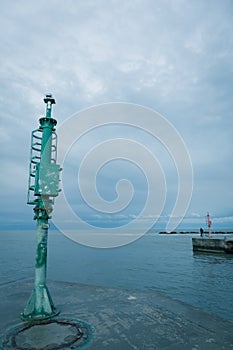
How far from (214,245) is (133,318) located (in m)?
36.1

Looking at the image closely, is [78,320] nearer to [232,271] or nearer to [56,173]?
[56,173]

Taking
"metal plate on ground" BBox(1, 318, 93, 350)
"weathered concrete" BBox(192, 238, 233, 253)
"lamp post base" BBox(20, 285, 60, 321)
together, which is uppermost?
"lamp post base" BBox(20, 285, 60, 321)

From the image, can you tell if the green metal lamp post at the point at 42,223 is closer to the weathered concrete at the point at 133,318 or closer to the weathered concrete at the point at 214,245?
the weathered concrete at the point at 133,318

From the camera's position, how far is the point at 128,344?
19.1 ft

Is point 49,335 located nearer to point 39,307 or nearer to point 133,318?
point 39,307

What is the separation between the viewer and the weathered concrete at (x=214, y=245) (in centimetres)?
3741

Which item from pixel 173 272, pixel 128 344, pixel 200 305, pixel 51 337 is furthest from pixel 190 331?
pixel 173 272

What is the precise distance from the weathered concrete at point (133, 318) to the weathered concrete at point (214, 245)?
3144 centimetres

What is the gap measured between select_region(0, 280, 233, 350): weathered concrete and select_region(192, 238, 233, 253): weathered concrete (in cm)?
3144

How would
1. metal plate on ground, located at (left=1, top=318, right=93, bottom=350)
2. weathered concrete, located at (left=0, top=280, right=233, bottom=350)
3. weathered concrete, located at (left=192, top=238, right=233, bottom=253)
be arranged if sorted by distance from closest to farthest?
metal plate on ground, located at (left=1, top=318, right=93, bottom=350)
weathered concrete, located at (left=0, top=280, right=233, bottom=350)
weathered concrete, located at (left=192, top=238, right=233, bottom=253)

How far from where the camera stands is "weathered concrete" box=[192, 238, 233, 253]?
1473 inches

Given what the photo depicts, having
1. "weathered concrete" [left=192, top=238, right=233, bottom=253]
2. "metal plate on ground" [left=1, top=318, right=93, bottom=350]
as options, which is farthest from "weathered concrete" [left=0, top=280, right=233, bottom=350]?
"weathered concrete" [left=192, top=238, right=233, bottom=253]

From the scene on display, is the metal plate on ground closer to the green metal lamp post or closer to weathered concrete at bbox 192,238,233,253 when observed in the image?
the green metal lamp post

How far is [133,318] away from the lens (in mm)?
7547
